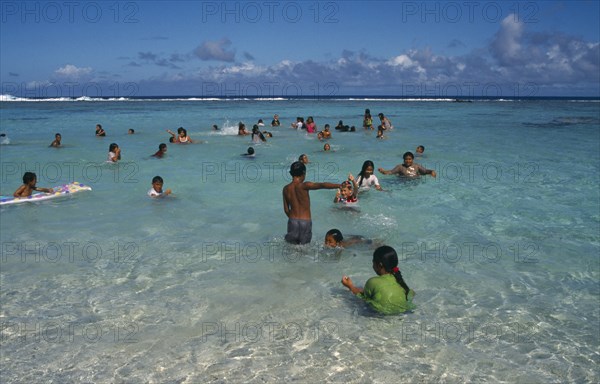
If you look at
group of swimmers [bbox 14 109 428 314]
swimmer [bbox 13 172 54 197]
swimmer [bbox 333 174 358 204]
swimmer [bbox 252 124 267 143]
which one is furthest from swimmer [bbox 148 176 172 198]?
swimmer [bbox 252 124 267 143]

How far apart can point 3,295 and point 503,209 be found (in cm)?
1085

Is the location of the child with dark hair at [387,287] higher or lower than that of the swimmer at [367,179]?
lower

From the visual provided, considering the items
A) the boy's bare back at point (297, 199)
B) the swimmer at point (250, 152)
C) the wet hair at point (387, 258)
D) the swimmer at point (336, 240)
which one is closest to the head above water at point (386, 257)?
the wet hair at point (387, 258)

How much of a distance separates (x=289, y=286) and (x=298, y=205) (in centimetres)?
170

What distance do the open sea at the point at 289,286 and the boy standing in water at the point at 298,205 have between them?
30cm

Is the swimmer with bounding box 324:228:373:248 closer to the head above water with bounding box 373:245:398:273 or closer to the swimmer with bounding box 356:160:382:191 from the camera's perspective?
the head above water with bounding box 373:245:398:273

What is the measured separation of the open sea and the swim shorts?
0.23m

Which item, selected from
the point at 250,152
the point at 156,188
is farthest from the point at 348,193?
the point at 250,152

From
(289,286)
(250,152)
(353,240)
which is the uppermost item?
(250,152)

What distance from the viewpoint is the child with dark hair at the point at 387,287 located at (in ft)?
19.7

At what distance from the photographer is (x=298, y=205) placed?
8.31 meters

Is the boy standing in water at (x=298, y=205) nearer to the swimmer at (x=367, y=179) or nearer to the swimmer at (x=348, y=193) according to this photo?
the swimmer at (x=348, y=193)

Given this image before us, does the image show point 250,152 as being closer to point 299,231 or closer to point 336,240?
point 299,231

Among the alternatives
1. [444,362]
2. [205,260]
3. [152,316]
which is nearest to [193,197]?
[205,260]
